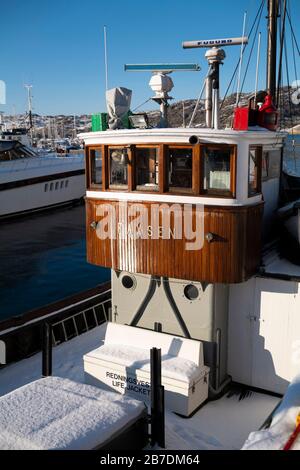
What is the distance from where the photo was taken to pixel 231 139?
25.0ft

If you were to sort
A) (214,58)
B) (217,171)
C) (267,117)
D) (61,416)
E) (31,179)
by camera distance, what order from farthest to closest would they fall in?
(31,179) < (267,117) < (214,58) < (217,171) < (61,416)

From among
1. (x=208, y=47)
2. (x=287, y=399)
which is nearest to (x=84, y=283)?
(x=208, y=47)

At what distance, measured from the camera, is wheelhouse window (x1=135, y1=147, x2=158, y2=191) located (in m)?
8.30

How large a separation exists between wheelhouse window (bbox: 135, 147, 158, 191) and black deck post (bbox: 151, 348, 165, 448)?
9.83 feet

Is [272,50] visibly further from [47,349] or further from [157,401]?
[157,401]

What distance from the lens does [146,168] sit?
841 centimetres

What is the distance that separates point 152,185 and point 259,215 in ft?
6.65

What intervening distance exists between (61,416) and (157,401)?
1490 mm

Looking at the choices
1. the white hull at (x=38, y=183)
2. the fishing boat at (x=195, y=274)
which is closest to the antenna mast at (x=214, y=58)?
the fishing boat at (x=195, y=274)

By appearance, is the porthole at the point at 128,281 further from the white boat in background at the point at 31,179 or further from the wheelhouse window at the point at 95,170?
the white boat in background at the point at 31,179

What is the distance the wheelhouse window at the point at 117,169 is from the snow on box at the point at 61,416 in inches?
144

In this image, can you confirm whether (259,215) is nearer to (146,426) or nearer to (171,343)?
(171,343)

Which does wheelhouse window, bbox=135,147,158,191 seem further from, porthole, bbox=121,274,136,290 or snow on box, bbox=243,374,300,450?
snow on box, bbox=243,374,300,450

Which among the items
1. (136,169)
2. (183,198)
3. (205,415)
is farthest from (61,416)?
(136,169)
